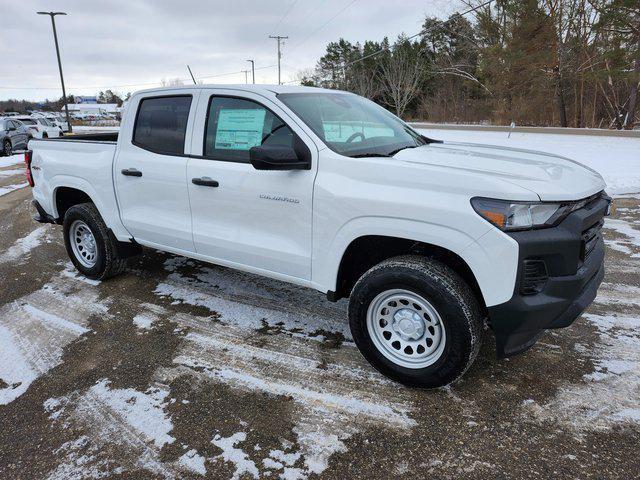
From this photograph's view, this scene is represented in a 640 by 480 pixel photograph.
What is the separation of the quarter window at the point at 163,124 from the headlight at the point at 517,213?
8.32ft

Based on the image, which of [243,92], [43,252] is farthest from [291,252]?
[43,252]

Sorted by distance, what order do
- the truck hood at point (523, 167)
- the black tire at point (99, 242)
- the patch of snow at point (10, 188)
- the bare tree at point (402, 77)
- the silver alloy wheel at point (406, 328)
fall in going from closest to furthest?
the truck hood at point (523, 167)
the silver alloy wheel at point (406, 328)
the black tire at point (99, 242)
the patch of snow at point (10, 188)
the bare tree at point (402, 77)

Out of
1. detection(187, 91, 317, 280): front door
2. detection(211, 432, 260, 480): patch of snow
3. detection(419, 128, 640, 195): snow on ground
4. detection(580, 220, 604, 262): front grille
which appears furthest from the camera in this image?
detection(419, 128, 640, 195): snow on ground

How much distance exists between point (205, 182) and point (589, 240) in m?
2.73

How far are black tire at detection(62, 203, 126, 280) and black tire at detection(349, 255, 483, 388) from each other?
2.90 meters

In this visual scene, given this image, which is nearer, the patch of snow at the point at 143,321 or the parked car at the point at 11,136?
the patch of snow at the point at 143,321

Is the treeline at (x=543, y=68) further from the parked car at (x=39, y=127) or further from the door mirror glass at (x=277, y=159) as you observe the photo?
the door mirror glass at (x=277, y=159)

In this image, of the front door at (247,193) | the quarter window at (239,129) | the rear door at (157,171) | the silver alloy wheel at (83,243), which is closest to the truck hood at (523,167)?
the front door at (247,193)

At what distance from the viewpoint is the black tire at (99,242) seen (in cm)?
461

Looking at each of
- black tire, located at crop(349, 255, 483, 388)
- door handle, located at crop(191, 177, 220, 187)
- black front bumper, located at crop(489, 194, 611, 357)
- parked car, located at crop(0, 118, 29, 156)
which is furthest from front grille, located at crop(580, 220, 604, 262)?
parked car, located at crop(0, 118, 29, 156)

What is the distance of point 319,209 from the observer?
304 cm

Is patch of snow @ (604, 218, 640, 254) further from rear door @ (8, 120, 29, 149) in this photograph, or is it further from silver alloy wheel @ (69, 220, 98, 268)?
rear door @ (8, 120, 29, 149)

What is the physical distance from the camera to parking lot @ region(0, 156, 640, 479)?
238cm

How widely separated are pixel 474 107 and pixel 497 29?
7.20 metres
